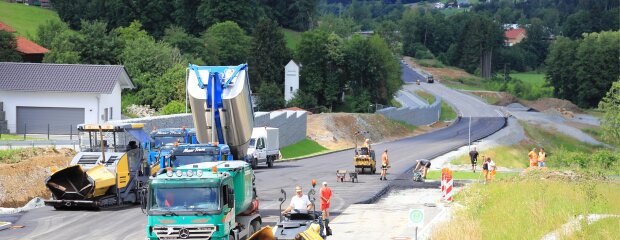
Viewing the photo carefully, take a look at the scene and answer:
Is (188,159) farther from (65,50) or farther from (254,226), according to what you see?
(65,50)

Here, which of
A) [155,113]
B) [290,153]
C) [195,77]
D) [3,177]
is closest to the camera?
[195,77]

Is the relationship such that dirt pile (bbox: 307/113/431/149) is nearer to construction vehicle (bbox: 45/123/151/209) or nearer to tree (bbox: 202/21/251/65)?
tree (bbox: 202/21/251/65)

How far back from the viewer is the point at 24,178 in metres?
41.2

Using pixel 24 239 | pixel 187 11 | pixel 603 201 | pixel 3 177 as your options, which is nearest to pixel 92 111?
pixel 3 177

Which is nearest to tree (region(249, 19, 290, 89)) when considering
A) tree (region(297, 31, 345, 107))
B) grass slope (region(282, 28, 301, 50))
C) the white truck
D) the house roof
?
tree (region(297, 31, 345, 107))

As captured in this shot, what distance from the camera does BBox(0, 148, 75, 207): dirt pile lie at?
130ft

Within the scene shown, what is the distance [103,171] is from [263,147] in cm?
2395

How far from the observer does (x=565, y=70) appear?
16325 centimetres

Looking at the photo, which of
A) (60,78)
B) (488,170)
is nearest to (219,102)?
(488,170)

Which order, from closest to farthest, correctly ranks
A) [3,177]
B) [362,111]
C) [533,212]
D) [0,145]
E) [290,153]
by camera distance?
[533,212] < [3,177] < [0,145] < [290,153] < [362,111]

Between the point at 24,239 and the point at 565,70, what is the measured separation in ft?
468

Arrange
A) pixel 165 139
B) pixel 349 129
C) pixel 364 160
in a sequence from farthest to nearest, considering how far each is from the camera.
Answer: pixel 349 129 < pixel 364 160 < pixel 165 139

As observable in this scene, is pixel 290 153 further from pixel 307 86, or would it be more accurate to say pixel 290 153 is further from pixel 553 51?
pixel 553 51

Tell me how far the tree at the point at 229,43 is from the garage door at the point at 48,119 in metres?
54.0
